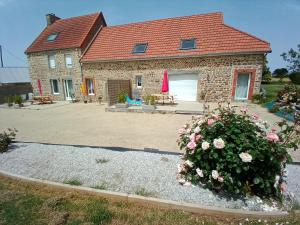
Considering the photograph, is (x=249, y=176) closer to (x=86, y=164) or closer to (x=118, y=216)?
(x=118, y=216)

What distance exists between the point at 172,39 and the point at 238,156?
12.8 m

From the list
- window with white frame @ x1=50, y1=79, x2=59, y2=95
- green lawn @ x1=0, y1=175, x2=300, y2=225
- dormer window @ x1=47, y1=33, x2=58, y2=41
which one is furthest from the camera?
window with white frame @ x1=50, y1=79, x2=59, y2=95

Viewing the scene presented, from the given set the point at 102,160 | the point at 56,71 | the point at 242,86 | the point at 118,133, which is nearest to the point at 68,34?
the point at 56,71

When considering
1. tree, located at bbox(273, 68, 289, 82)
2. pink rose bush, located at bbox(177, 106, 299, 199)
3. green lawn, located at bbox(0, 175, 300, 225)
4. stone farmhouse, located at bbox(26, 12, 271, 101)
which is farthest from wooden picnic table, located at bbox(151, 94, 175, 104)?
tree, located at bbox(273, 68, 289, 82)

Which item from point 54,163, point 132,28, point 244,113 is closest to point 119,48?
point 132,28

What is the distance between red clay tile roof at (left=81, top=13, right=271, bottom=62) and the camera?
38.7 ft

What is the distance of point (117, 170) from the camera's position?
3.62m

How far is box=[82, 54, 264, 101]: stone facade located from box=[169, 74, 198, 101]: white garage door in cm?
36

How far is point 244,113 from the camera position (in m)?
3.01

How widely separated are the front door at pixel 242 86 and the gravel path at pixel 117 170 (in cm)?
947

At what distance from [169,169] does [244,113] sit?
1784mm

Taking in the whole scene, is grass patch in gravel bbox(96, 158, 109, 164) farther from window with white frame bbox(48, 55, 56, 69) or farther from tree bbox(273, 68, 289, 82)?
tree bbox(273, 68, 289, 82)

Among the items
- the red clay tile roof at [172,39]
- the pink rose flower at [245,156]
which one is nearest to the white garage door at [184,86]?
the red clay tile roof at [172,39]

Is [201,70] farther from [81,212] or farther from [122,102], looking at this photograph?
[81,212]
